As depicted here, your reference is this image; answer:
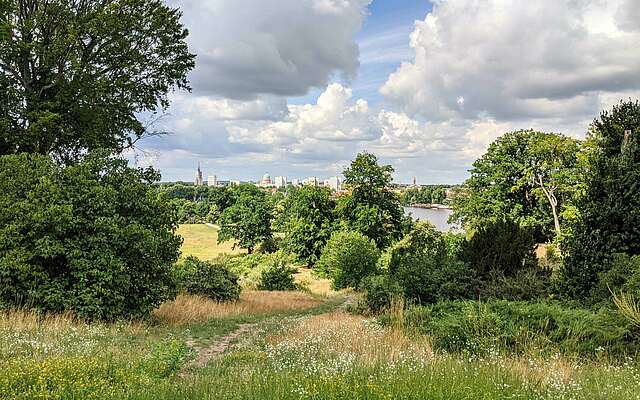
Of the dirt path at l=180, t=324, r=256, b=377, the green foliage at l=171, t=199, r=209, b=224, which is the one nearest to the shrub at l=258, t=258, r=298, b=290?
the dirt path at l=180, t=324, r=256, b=377

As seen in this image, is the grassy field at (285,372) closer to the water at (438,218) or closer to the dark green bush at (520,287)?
the dark green bush at (520,287)

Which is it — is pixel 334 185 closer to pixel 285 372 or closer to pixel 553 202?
pixel 553 202

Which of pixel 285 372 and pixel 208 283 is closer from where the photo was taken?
pixel 285 372

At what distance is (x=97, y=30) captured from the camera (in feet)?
58.1

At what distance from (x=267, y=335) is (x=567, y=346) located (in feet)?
20.7

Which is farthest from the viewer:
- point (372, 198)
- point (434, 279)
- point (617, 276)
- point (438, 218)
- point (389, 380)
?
point (438, 218)

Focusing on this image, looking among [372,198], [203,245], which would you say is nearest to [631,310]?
[372,198]

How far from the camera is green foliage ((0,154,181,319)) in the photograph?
1124 centimetres

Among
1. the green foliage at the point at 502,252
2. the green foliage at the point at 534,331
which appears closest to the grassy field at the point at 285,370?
the green foliage at the point at 534,331

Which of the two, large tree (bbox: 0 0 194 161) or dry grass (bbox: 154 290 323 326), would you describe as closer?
dry grass (bbox: 154 290 323 326)

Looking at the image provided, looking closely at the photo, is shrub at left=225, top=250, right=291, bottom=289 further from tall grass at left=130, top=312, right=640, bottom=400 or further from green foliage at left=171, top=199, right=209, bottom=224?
green foliage at left=171, top=199, right=209, bottom=224

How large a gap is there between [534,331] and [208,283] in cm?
1389

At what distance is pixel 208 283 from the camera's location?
65.6ft

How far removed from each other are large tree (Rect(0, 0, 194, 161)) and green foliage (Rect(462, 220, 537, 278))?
15.5 meters
